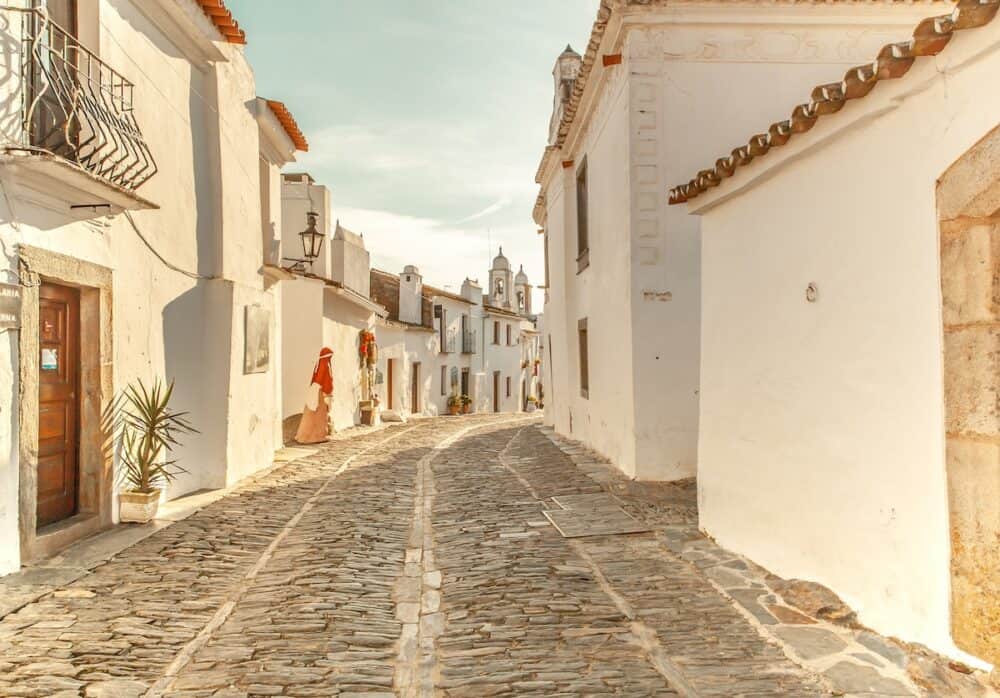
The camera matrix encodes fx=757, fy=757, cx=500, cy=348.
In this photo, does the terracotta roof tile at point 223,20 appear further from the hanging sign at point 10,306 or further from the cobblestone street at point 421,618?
the cobblestone street at point 421,618

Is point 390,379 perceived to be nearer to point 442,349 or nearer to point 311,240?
point 442,349

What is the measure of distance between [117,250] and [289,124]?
6.13 metres

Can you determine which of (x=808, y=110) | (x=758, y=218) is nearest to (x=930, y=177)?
(x=808, y=110)

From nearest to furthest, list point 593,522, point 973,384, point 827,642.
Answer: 1. point 973,384
2. point 827,642
3. point 593,522

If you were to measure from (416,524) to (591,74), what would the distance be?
6.95 m

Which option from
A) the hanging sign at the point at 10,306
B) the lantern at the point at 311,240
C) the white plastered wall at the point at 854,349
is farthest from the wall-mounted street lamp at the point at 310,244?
the white plastered wall at the point at 854,349

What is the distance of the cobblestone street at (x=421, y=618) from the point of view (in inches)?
142

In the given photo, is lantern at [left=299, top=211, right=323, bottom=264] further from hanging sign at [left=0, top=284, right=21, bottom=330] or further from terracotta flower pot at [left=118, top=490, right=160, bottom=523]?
hanging sign at [left=0, top=284, right=21, bottom=330]

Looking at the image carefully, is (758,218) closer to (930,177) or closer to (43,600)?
(930,177)

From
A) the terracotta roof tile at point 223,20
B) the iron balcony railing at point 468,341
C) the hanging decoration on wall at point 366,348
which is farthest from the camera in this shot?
the iron balcony railing at point 468,341

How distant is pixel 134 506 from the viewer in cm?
700

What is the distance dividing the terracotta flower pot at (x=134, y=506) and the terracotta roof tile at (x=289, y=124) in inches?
268

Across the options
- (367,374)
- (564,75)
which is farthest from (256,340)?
(367,374)

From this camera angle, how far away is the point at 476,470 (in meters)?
10.7
